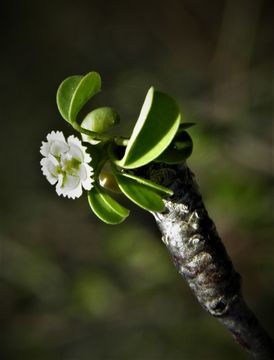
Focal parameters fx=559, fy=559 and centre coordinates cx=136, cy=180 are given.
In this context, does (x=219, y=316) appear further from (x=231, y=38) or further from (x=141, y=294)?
(x=231, y=38)

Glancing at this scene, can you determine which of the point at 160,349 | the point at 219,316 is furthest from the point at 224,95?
the point at 219,316

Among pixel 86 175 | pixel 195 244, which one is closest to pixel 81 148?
pixel 86 175

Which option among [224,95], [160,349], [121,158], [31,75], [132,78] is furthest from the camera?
[31,75]

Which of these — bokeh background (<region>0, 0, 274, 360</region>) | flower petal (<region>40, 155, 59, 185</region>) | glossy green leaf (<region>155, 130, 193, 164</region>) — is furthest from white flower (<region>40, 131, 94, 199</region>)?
bokeh background (<region>0, 0, 274, 360</region>)

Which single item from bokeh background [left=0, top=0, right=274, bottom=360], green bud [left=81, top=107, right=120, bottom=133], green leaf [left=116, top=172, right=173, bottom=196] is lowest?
bokeh background [left=0, top=0, right=274, bottom=360]

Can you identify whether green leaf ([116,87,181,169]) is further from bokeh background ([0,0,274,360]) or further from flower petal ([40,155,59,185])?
bokeh background ([0,0,274,360])

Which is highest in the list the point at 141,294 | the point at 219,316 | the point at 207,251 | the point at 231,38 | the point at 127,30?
the point at 207,251

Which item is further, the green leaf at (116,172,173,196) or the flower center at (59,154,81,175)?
the flower center at (59,154,81,175)

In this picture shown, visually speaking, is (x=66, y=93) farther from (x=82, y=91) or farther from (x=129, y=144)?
(x=129, y=144)
